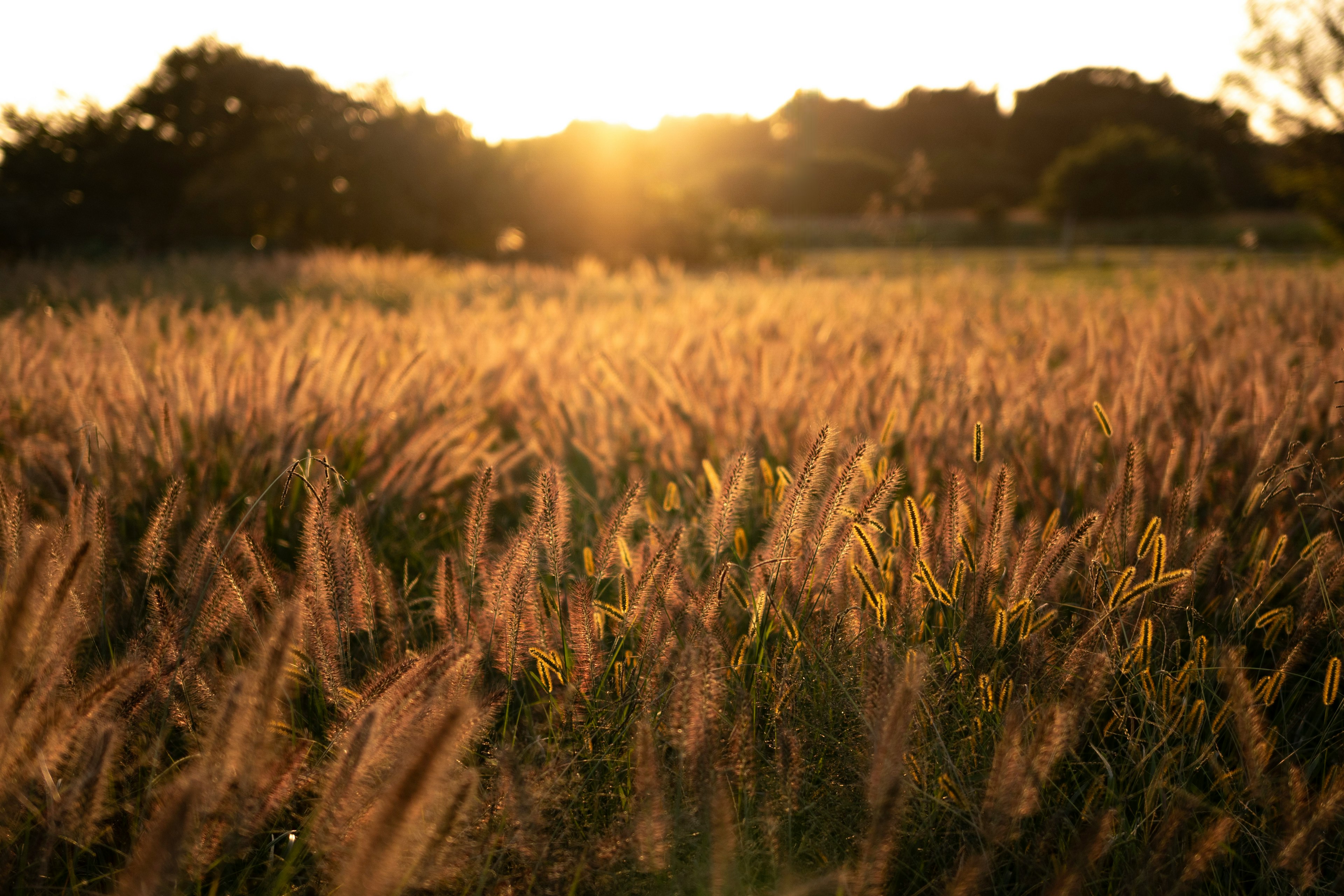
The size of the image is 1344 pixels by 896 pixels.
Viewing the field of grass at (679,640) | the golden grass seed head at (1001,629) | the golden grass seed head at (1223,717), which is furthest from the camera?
the golden grass seed head at (1001,629)

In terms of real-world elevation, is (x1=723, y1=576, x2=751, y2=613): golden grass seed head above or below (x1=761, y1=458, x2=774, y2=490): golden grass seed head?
below

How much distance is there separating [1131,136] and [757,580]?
47508 millimetres

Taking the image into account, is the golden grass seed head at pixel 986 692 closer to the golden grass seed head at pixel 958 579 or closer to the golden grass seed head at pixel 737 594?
the golden grass seed head at pixel 958 579

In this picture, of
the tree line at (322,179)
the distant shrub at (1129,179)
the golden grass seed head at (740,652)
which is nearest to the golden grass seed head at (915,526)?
the golden grass seed head at (740,652)

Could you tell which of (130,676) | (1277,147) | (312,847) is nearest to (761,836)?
(312,847)

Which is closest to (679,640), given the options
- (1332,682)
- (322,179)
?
(1332,682)

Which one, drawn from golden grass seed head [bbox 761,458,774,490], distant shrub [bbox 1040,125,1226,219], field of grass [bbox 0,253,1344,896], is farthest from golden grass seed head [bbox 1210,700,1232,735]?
distant shrub [bbox 1040,125,1226,219]

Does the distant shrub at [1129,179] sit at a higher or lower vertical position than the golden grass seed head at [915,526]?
higher

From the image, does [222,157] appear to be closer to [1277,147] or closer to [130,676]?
[130,676]

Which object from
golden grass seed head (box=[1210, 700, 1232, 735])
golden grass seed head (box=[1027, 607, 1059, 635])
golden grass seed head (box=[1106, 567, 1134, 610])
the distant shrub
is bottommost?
golden grass seed head (box=[1210, 700, 1232, 735])

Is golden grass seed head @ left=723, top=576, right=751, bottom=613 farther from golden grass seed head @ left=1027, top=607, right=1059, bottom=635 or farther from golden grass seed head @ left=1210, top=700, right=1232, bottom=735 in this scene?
golden grass seed head @ left=1210, top=700, right=1232, bottom=735

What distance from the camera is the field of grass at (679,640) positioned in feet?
2.28

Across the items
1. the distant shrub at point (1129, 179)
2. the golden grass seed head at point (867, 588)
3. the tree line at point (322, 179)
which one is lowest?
the golden grass seed head at point (867, 588)

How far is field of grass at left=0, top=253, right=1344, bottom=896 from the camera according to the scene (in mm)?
694
